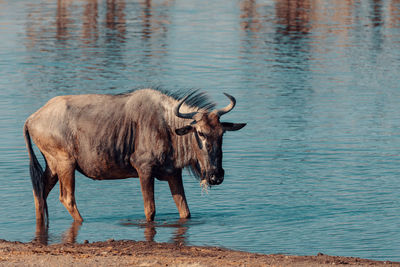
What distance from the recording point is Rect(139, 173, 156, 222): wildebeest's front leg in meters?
10.9

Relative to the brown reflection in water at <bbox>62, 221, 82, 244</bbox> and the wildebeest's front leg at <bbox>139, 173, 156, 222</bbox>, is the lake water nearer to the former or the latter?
the brown reflection in water at <bbox>62, 221, 82, 244</bbox>

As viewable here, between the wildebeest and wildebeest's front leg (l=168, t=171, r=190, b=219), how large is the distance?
0.12 feet

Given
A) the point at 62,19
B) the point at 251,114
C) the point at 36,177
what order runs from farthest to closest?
1. the point at 62,19
2. the point at 251,114
3. the point at 36,177

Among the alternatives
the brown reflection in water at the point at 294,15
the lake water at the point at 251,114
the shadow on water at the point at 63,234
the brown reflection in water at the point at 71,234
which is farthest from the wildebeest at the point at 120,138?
the brown reflection in water at the point at 294,15

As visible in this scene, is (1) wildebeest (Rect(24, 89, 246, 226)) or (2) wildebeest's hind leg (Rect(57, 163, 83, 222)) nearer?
(1) wildebeest (Rect(24, 89, 246, 226))

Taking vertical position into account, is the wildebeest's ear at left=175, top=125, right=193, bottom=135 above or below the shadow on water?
above

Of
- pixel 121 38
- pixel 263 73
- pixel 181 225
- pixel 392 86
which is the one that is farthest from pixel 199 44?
pixel 181 225

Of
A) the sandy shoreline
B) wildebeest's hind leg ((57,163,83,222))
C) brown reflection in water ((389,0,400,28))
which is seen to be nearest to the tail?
wildebeest's hind leg ((57,163,83,222))

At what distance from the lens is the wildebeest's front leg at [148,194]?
35.7ft

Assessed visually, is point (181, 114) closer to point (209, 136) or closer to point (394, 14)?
point (209, 136)

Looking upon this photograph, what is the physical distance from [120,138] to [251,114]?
25.8 feet

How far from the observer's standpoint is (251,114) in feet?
60.7

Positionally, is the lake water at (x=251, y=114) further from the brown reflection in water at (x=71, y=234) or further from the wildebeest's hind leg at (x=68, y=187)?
the wildebeest's hind leg at (x=68, y=187)

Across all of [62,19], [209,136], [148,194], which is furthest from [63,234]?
[62,19]
